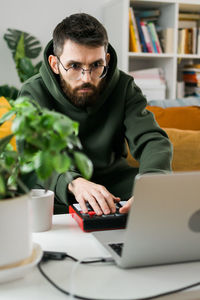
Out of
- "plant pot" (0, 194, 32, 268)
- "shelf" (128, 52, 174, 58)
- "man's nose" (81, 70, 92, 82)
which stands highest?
"shelf" (128, 52, 174, 58)

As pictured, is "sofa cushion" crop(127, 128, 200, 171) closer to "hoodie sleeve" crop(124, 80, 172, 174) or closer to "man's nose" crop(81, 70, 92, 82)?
"hoodie sleeve" crop(124, 80, 172, 174)

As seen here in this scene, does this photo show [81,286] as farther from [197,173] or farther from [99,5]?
[99,5]

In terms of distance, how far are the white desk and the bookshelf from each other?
6.99ft

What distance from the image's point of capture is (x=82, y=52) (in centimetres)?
150

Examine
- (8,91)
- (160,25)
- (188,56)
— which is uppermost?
(160,25)

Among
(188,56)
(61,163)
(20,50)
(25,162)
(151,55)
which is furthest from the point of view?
(188,56)

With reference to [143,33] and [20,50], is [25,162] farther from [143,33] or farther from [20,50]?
[143,33]

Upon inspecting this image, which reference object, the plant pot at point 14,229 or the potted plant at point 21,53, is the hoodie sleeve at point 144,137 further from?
the potted plant at point 21,53

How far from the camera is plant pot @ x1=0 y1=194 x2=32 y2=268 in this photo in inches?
27.0

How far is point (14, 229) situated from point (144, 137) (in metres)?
0.95

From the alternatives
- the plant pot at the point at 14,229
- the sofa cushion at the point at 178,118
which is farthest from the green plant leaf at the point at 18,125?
the sofa cushion at the point at 178,118

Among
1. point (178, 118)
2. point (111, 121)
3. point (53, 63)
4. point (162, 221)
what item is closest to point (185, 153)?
point (178, 118)

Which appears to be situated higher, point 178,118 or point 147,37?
point 147,37

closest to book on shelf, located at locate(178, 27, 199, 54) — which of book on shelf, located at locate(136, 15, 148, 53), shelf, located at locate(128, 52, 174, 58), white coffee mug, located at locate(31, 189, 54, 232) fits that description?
shelf, located at locate(128, 52, 174, 58)
